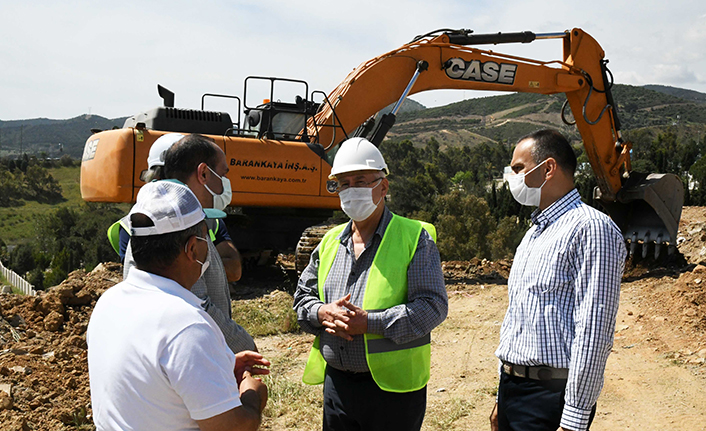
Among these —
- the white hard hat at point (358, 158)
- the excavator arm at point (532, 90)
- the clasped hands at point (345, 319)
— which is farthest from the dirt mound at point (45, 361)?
the excavator arm at point (532, 90)

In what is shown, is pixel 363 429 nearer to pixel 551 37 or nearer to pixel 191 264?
pixel 191 264

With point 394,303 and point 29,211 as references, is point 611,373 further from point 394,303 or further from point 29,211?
point 29,211

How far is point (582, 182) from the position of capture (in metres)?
29.9

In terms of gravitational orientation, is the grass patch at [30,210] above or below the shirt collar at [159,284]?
below

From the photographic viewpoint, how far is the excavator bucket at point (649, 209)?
10297 mm

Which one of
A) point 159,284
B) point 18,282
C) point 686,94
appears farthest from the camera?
point 686,94

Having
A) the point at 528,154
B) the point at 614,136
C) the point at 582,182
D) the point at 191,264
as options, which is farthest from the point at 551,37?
the point at 582,182

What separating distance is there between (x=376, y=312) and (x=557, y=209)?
3.05 ft

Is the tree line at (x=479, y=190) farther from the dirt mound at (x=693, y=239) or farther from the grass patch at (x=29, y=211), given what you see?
the grass patch at (x=29, y=211)

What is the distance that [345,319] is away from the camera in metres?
2.80

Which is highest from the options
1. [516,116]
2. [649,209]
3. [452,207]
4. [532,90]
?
[516,116]

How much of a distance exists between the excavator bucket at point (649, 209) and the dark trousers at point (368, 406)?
28.4 ft

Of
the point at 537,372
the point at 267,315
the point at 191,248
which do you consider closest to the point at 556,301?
the point at 537,372

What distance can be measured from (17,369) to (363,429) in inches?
154
